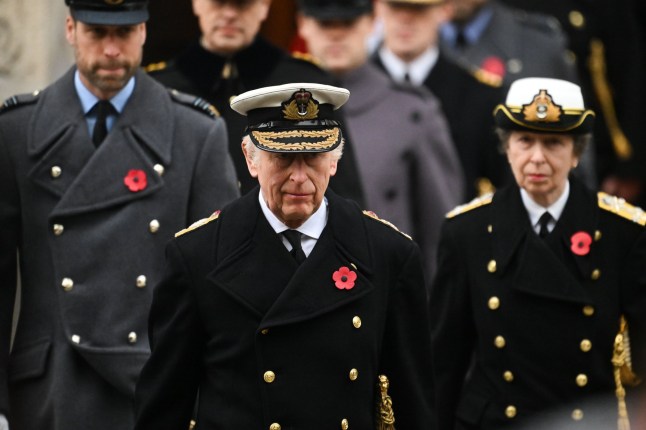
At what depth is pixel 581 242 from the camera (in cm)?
966

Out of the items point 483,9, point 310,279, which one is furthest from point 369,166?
point 310,279

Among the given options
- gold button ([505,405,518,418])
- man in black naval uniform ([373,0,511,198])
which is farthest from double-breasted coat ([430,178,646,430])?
man in black naval uniform ([373,0,511,198])

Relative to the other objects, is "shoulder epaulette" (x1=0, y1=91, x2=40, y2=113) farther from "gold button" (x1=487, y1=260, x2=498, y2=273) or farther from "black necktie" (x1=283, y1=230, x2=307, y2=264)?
"gold button" (x1=487, y1=260, x2=498, y2=273)

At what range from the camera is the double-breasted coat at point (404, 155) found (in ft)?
39.6

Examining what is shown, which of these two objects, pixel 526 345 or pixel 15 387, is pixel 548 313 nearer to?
pixel 526 345

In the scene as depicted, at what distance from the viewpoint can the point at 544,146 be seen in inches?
382

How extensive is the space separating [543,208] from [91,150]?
6.82ft

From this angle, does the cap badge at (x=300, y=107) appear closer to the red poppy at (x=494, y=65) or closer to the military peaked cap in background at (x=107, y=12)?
the military peaked cap in background at (x=107, y=12)

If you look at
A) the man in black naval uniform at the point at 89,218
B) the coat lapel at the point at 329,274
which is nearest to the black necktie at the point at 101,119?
the man in black naval uniform at the point at 89,218

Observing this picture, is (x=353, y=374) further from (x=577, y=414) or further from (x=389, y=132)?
(x=389, y=132)

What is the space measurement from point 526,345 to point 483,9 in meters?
5.04

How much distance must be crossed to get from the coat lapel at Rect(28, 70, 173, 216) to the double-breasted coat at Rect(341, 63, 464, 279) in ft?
9.69

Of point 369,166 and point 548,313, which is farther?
point 369,166

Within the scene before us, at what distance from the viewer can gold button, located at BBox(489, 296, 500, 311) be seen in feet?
31.6
